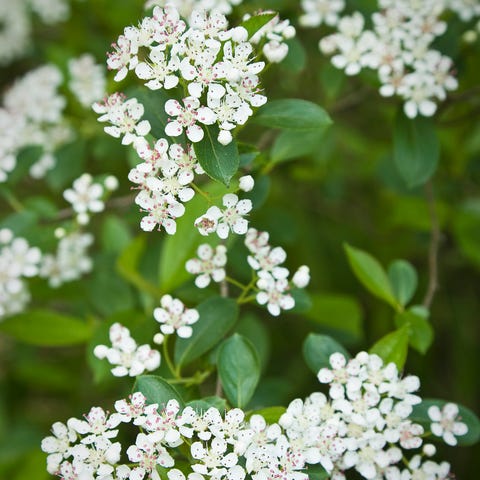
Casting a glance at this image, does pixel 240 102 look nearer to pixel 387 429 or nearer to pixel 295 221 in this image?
pixel 387 429

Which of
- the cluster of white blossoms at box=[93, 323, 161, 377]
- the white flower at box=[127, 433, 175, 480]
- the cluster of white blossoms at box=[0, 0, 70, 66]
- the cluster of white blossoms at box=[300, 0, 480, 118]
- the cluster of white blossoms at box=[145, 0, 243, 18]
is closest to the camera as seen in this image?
the white flower at box=[127, 433, 175, 480]

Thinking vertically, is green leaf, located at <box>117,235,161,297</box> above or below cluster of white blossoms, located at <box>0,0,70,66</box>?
below

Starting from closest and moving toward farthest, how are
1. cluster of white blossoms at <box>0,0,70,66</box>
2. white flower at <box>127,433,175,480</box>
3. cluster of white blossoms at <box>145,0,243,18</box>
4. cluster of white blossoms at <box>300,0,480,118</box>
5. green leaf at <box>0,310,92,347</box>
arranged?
white flower at <box>127,433,175,480</box> → cluster of white blossoms at <box>145,0,243,18</box> → cluster of white blossoms at <box>300,0,480,118</box> → green leaf at <box>0,310,92,347</box> → cluster of white blossoms at <box>0,0,70,66</box>

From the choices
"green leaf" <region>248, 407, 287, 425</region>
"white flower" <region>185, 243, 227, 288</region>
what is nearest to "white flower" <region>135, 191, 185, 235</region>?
"white flower" <region>185, 243, 227, 288</region>

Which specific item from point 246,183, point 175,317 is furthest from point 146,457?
point 246,183

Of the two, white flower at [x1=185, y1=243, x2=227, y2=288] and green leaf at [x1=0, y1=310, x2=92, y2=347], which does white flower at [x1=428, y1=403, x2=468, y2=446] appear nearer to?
white flower at [x1=185, y1=243, x2=227, y2=288]

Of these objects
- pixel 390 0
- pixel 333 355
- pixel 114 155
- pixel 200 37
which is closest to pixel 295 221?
pixel 114 155

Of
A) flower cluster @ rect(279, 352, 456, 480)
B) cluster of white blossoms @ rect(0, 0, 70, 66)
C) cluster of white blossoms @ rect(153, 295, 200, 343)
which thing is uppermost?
cluster of white blossoms @ rect(0, 0, 70, 66)

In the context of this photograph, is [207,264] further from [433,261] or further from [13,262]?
[433,261]
